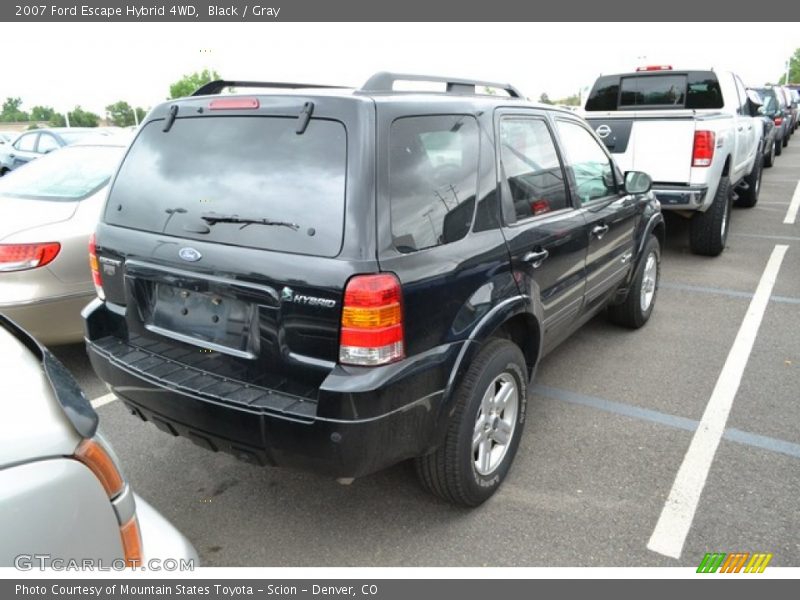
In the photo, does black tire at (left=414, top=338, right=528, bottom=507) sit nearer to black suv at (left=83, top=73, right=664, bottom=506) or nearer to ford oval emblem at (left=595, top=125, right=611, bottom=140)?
black suv at (left=83, top=73, right=664, bottom=506)

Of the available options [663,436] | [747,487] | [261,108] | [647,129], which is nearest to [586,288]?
[663,436]

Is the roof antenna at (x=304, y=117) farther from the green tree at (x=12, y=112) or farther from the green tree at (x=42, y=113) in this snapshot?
the green tree at (x=42, y=113)

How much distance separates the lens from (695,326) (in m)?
5.14

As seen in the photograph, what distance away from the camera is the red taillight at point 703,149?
622cm

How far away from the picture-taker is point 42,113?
66.2 m

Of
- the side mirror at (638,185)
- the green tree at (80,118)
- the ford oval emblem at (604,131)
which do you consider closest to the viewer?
the side mirror at (638,185)

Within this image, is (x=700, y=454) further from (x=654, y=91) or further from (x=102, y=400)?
(x=654, y=91)

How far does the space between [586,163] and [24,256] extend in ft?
11.9

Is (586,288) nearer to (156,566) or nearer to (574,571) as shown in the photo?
(574,571)

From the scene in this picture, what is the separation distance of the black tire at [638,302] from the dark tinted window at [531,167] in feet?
5.40

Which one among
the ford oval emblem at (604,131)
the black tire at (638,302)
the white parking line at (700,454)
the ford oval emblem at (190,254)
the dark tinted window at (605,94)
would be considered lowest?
the white parking line at (700,454)

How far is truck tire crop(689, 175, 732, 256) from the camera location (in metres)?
6.95

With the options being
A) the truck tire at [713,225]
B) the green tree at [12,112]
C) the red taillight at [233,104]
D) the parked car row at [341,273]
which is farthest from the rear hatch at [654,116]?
the green tree at [12,112]
